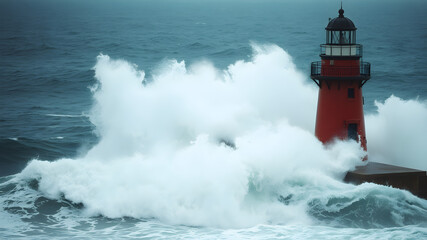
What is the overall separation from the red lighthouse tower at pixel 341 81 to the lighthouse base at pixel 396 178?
1087 mm

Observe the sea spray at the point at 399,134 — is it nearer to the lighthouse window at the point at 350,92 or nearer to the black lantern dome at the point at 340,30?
the lighthouse window at the point at 350,92

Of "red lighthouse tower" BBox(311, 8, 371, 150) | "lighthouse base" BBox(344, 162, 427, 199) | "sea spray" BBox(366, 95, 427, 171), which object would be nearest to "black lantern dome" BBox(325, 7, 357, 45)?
"red lighthouse tower" BBox(311, 8, 371, 150)

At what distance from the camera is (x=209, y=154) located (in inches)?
560

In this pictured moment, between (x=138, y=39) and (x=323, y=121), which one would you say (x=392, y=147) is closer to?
(x=323, y=121)

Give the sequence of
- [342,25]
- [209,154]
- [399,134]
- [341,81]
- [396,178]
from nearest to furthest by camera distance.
Result: [396,178] < [209,154] < [342,25] < [341,81] < [399,134]

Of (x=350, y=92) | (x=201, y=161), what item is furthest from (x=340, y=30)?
(x=201, y=161)

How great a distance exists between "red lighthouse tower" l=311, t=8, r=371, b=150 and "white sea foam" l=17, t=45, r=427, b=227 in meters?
0.34

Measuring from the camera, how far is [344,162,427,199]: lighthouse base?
550 inches

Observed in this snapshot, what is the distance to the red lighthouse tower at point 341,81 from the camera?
48.3 ft

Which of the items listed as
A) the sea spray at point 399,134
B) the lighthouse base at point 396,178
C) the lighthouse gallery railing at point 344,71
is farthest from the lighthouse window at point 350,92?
the sea spray at point 399,134

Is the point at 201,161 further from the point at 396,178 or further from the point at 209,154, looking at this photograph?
the point at 396,178

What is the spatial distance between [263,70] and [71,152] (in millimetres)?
5240

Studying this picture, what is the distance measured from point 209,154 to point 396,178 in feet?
11.8

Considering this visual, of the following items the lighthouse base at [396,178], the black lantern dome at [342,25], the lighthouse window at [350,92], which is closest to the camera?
the lighthouse base at [396,178]
